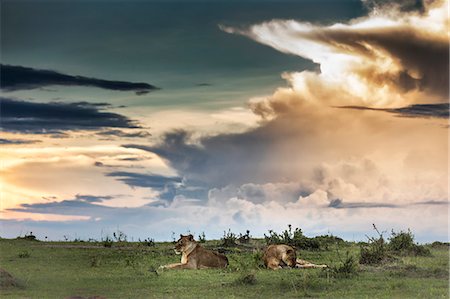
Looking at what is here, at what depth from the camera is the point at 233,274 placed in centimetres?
2416

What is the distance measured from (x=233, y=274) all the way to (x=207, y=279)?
4.82 feet

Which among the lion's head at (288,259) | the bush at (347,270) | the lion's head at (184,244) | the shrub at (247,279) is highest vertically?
the lion's head at (184,244)

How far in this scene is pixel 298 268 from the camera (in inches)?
997

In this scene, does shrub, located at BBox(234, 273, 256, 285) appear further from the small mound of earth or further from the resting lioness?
the small mound of earth

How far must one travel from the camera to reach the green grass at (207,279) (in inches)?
779

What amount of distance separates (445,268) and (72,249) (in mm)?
18769

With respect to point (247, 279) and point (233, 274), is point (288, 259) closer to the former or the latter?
point (233, 274)

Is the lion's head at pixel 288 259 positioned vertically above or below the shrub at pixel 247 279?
above

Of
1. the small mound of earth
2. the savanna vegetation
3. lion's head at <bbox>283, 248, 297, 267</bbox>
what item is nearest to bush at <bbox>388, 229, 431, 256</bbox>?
the savanna vegetation

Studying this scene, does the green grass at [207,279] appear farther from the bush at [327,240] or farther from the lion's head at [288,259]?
the bush at [327,240]

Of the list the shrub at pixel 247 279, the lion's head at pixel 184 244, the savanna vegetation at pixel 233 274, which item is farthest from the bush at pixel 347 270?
the lion's head at pixel 184 244

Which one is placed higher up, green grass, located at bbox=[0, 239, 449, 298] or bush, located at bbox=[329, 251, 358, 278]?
bush, located at bbox=[329, 251, 358, 278]

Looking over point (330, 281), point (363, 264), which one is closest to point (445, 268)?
point (363, 264)

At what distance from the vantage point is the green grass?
19.8 metres
